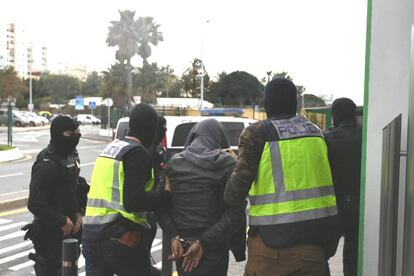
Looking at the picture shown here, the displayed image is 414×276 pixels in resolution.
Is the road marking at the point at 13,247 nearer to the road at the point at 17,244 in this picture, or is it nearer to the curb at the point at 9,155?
the road at the point at 17,244

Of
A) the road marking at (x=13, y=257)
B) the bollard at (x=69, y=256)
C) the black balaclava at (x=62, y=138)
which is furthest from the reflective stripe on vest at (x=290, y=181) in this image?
the road marking at (x=13, y=257)

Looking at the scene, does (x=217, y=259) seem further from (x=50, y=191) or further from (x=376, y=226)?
(x=50, y=191)

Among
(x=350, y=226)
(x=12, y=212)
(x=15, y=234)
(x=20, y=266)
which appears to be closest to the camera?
(x=350, y=226)

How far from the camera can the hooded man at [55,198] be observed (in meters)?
3.92

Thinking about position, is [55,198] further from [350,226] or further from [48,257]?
[350,226]

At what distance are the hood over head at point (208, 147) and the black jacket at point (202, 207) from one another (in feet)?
0.14

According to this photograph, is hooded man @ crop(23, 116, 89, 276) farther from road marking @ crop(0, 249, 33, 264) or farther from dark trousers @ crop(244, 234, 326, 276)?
road marking @ crop(0, 249, 33, 264)

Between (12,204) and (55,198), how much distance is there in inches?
269

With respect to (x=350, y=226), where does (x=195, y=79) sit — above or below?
above

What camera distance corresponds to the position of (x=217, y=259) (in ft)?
10.8

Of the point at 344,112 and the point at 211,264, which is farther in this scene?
the point at 344,112

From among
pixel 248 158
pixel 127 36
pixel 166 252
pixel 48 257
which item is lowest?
pixel 48 257

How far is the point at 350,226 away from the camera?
3932 mm

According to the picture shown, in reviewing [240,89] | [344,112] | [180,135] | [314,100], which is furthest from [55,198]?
[314,100]
